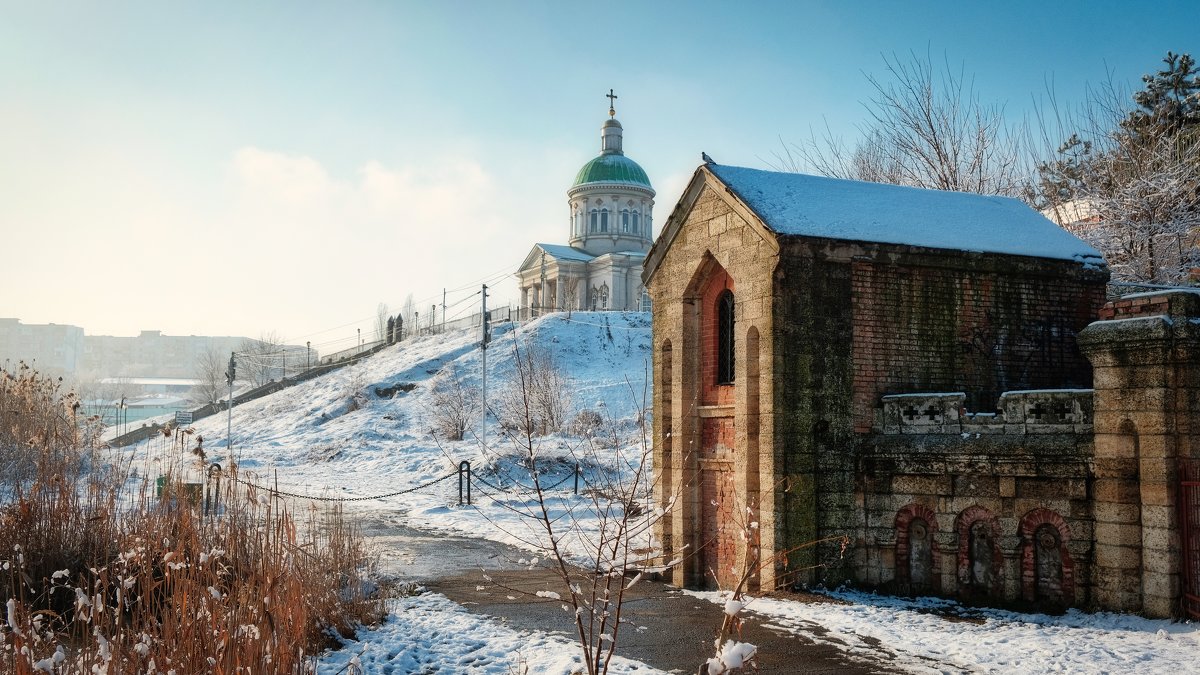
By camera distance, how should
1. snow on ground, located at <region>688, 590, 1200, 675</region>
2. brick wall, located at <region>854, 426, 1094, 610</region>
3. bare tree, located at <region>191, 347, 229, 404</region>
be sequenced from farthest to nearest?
bare tree, located at <region>191, 347, 229, 404</region>, brick wall, located at <region>854, 426, 1094, 610</region>, snow on ground, located at <region>688, 590, 1200, 675</region>

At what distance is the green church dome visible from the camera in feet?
237

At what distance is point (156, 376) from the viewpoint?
7185 inches

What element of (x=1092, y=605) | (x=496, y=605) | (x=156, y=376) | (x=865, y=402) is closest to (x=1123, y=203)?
(x=865, y=402)

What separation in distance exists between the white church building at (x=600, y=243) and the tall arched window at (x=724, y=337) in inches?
2085

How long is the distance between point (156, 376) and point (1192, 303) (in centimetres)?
19891

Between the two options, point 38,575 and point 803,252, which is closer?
point 38,575

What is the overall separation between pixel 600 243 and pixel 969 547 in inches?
2466

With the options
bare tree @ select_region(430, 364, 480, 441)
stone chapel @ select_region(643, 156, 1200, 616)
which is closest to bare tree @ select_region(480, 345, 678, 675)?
stone chapel @ select_region(643, 156, 1200, 616)

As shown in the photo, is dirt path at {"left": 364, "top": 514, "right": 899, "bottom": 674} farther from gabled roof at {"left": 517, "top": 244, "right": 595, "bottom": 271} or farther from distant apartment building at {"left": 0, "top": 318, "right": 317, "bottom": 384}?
distant apartment building at {"left": 0, "top": 318, "right": 317, "bottom": 384}

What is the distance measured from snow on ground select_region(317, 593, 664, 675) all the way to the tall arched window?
208 inches

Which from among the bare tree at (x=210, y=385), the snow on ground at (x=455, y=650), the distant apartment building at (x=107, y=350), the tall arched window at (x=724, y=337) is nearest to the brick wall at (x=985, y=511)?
the tall arched window at (x=724, y=337)

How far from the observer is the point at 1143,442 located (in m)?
9.11

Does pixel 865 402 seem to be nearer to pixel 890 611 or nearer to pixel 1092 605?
pixel 890 611

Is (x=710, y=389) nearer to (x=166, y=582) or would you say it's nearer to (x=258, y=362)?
(x=166, y=582)
